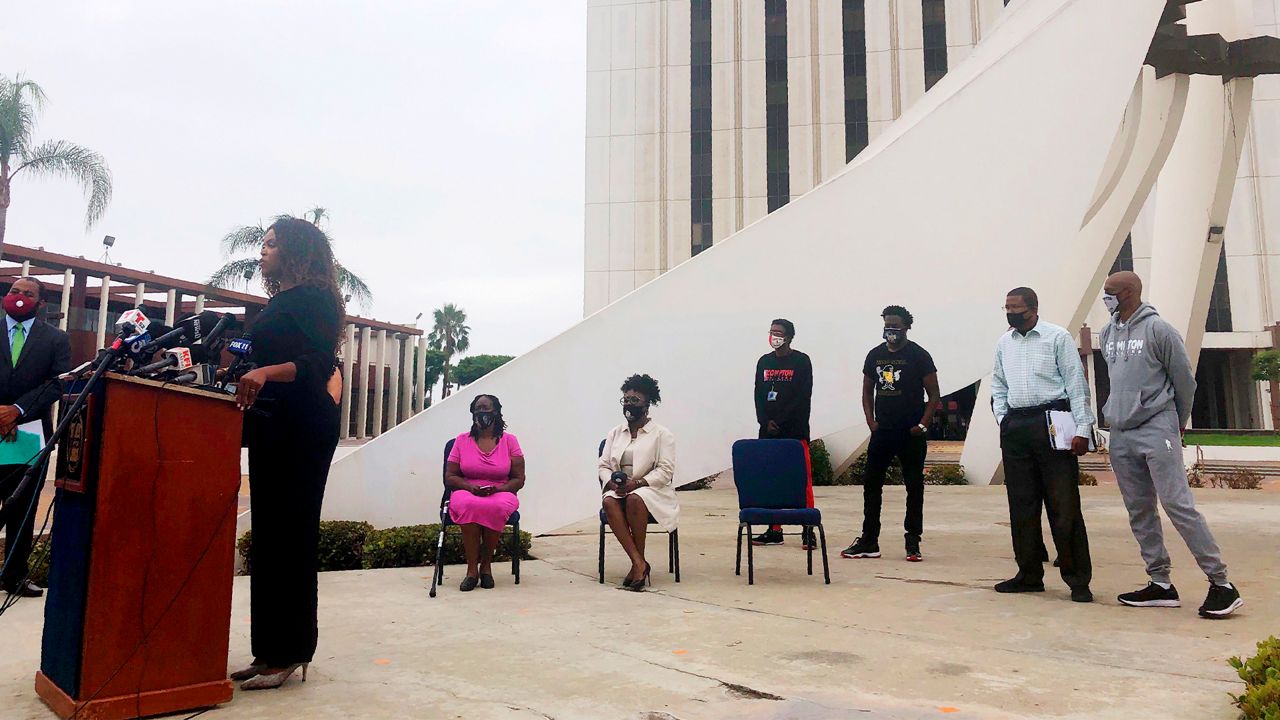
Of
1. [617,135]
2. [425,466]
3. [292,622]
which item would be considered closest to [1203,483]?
[425,466]

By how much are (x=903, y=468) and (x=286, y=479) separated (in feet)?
13.7

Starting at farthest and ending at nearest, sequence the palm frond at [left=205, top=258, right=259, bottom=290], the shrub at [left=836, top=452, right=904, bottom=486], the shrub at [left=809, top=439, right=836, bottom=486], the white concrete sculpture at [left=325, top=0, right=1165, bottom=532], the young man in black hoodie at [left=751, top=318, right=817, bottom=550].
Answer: the palm frond at [left=205, top=258, right=259, bottom=290] → the shrub at [left=836, top=452, right=904, bottom=486] → the shrub at [left=809, top=439, right=836, bottom=486] → the white concrete sculpture at [left=325, top=0, right=1165, bottom=532] → the young man in black hoodie at [left=751, top=318, right=817, bottom=550]

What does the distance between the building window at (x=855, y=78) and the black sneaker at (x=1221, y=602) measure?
1082 inches

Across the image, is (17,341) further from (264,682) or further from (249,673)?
(264,682)

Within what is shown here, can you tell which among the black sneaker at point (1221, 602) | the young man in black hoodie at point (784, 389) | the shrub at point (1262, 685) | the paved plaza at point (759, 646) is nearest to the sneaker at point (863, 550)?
the paved plaza at point (759, 646)

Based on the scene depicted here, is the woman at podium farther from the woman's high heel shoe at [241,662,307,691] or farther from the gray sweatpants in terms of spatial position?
the gray sweatpants

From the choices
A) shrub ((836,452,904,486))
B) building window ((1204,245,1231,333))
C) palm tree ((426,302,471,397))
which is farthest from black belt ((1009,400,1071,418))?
palm tree ((426,302,471,397))

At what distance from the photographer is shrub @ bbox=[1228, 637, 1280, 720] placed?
84.4 inches

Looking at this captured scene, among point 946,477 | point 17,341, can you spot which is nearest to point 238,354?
point 17,341

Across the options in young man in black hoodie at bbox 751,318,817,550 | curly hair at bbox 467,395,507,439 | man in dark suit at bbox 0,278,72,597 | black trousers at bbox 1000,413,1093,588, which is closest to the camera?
black trousers at bbox 1000,413,1093,588

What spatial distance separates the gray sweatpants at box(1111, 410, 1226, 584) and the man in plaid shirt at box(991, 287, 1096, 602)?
224mm

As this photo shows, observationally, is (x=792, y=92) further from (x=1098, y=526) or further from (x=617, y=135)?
(x=1098, y=526)

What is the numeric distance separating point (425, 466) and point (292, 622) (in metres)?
3.29

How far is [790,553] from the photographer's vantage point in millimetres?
6031
